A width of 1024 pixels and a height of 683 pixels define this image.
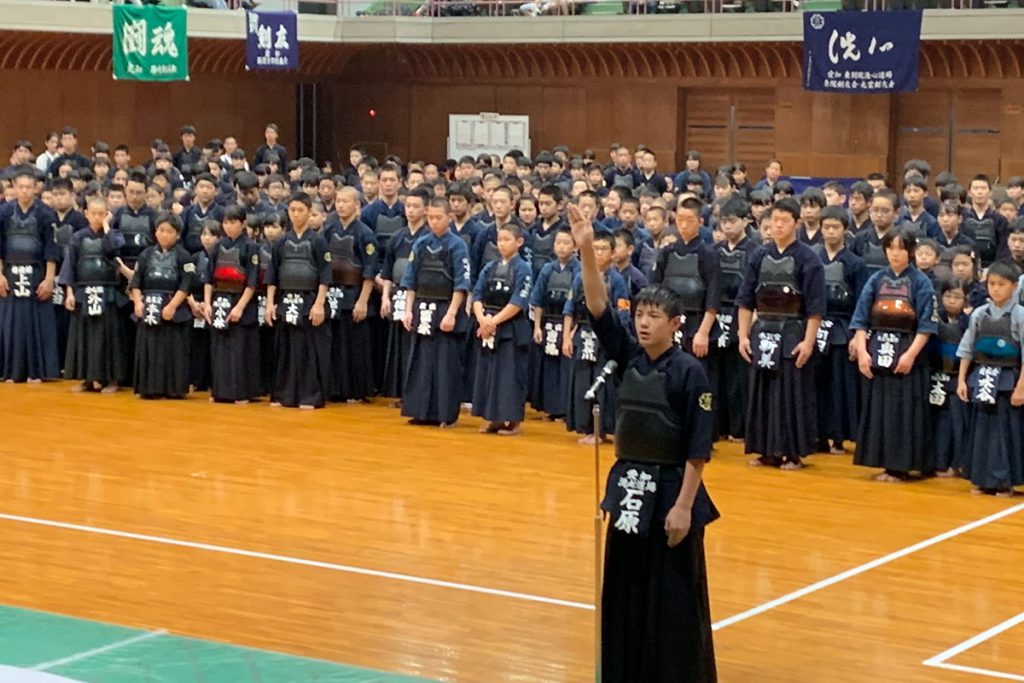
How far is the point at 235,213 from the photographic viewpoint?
1395cm

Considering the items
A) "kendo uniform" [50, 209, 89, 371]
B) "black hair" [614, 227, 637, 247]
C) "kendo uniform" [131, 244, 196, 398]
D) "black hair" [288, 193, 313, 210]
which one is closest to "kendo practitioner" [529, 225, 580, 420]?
"black hair" [614, 227, 637, 247]

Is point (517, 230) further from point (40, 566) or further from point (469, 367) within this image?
point (40, 566)

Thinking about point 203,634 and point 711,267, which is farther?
point 711,267

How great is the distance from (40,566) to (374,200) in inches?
279

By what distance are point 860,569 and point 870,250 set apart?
4.27 m

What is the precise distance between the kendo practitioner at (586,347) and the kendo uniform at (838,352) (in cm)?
148

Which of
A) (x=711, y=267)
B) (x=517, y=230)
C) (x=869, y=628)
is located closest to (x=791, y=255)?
(x=711, y=267)

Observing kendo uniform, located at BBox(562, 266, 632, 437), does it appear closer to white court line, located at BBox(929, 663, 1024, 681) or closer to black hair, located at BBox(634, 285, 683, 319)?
white court line, located at BBox(929, 663, 1024, 681)

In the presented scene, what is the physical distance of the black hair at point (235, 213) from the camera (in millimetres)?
13930

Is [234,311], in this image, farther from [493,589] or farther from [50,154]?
[50,154]

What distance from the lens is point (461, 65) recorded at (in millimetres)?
27328

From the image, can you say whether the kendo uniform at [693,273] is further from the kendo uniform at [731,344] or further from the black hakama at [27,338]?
the black hakama at [27,338]

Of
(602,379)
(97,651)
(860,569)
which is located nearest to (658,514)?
(602,379)

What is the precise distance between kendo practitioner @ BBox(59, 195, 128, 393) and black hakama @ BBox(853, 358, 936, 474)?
6.72 meters
